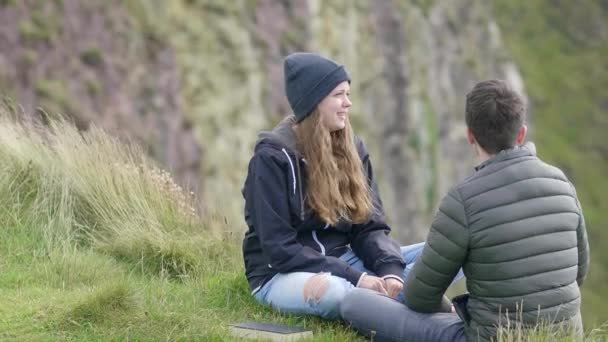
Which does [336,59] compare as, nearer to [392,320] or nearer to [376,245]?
[376,245]

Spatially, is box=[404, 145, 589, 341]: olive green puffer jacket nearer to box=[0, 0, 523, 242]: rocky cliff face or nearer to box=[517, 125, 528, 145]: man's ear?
box=[517, 125, 528, 145]: man's ear

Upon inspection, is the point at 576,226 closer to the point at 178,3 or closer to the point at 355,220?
the point at 355,220

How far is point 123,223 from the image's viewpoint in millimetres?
8602

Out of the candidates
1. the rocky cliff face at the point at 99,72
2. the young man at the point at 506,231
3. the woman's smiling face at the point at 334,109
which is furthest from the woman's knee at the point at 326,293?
the rocky cliff face at the point at 99,72

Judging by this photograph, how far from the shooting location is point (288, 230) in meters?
6.61

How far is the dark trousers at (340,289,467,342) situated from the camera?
586cm

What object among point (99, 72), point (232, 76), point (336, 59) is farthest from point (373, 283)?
point (336, 59)

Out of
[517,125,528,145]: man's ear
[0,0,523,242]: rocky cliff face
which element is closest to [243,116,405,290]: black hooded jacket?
[517,125,528,145]: man's ear

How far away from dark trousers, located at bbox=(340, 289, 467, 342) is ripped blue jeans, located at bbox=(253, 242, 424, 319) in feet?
0.45

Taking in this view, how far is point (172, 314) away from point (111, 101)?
20520 millimetres

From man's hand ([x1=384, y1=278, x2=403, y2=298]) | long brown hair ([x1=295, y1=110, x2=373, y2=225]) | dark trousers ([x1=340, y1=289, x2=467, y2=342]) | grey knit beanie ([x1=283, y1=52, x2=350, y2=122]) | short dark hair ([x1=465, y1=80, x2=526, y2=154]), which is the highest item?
grey knit beanie ([x1=283, y1=52, x2=350, y2=122])

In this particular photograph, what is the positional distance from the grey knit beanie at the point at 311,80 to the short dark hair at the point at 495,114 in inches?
56.4

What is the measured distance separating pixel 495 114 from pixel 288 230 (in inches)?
70.1

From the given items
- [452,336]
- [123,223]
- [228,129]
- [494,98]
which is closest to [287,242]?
[452,336]
